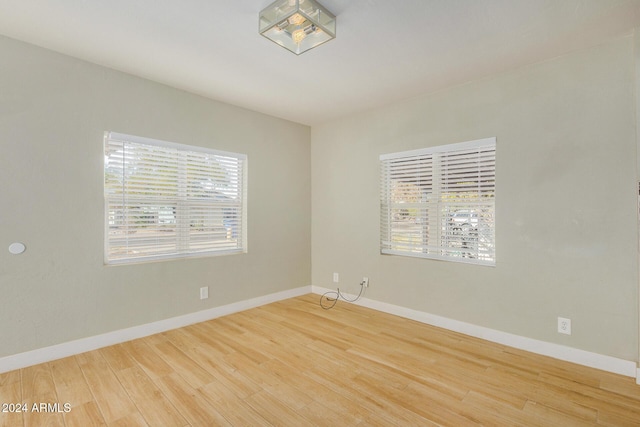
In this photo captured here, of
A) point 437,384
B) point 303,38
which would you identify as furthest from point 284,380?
point 303,38

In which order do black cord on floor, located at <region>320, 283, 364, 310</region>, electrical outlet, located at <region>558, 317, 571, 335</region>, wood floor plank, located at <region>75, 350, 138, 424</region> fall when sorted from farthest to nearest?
black cord on floor, located at <region>320, 283, 364, 310</region>
electrical outlet, located at <region>558, 317, 571, 335</region>
wood floor plank, located at <region>75, 350, 138, 424</region>

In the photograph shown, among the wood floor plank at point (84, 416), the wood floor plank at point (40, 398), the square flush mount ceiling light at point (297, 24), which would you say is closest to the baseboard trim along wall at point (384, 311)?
the wood floor plank at point (40, 398)

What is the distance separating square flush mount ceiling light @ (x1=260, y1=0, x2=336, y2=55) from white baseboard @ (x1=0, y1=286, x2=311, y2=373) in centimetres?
284

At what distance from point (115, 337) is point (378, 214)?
301 centimetres

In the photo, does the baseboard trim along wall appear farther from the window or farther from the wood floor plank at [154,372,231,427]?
the wood floor plank at [154,372,231,427]

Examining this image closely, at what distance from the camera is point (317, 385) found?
217cm

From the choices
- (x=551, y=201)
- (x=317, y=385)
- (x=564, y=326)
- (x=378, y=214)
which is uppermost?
(x=551, y=201)

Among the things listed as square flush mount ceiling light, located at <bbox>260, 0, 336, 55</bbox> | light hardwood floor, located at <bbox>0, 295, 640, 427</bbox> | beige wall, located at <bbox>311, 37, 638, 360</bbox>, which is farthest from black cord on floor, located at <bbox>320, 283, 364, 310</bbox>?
square flush mount ceiling light, located at <bbox>260, 0, 336, 55</bbox>

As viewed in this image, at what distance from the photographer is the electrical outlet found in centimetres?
251

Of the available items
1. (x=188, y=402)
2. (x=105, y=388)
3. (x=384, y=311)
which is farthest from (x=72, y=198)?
(x=384, y=311)

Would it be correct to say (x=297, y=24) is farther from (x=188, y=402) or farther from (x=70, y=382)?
(x=70, y=382)

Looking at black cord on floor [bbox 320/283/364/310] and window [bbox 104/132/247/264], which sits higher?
window [bbox 104/132/247/264]

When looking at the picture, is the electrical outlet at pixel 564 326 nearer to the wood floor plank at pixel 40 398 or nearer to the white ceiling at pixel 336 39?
the white ceiling at pixel 336 39

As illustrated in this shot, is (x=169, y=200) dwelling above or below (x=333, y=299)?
above
